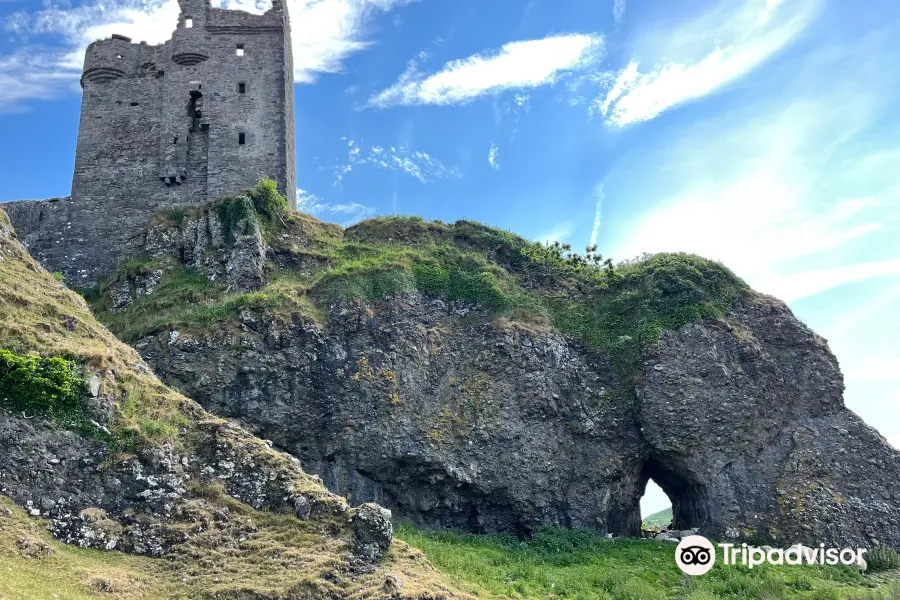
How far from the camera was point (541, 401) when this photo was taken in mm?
26172

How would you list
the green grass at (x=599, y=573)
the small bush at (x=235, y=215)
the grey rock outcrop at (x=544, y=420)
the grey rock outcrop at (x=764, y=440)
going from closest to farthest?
the green grass at (x=599, y=573)
the grey rock outcrop at (x=544, y=420)
the grey rock outcrop at (x=764, y=440)
the small bush at (x=235, y=215)

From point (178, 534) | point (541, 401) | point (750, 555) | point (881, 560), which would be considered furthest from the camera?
point (541, 401)

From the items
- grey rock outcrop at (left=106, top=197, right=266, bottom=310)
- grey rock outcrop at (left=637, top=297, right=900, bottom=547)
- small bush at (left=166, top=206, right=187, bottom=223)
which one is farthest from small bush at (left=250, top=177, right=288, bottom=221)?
grey rock outcrop at (left=637, top=297, right=900, bottom=547)

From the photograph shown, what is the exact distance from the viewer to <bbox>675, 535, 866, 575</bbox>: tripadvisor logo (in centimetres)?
2153

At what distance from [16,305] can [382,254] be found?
1426cm

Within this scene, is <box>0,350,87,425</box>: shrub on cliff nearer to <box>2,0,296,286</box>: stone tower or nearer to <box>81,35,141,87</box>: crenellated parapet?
<box>2,0,296,286</box>: stone tower

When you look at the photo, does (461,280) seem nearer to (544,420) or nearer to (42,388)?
(544,420)

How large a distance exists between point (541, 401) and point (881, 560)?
11637 millimetres

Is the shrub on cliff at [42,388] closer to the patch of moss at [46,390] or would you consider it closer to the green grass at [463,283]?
the patch of moss at [46,390]

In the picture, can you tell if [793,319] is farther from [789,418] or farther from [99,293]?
[99,293]

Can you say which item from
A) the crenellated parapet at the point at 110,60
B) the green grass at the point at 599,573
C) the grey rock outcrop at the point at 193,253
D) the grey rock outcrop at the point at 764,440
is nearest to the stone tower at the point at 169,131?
the crenellated parapet at the point at 110,60

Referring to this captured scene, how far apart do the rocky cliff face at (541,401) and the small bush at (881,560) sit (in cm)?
47

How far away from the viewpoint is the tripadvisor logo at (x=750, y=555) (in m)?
21.5

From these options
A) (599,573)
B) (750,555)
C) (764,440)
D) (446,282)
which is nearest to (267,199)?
(446,282)
